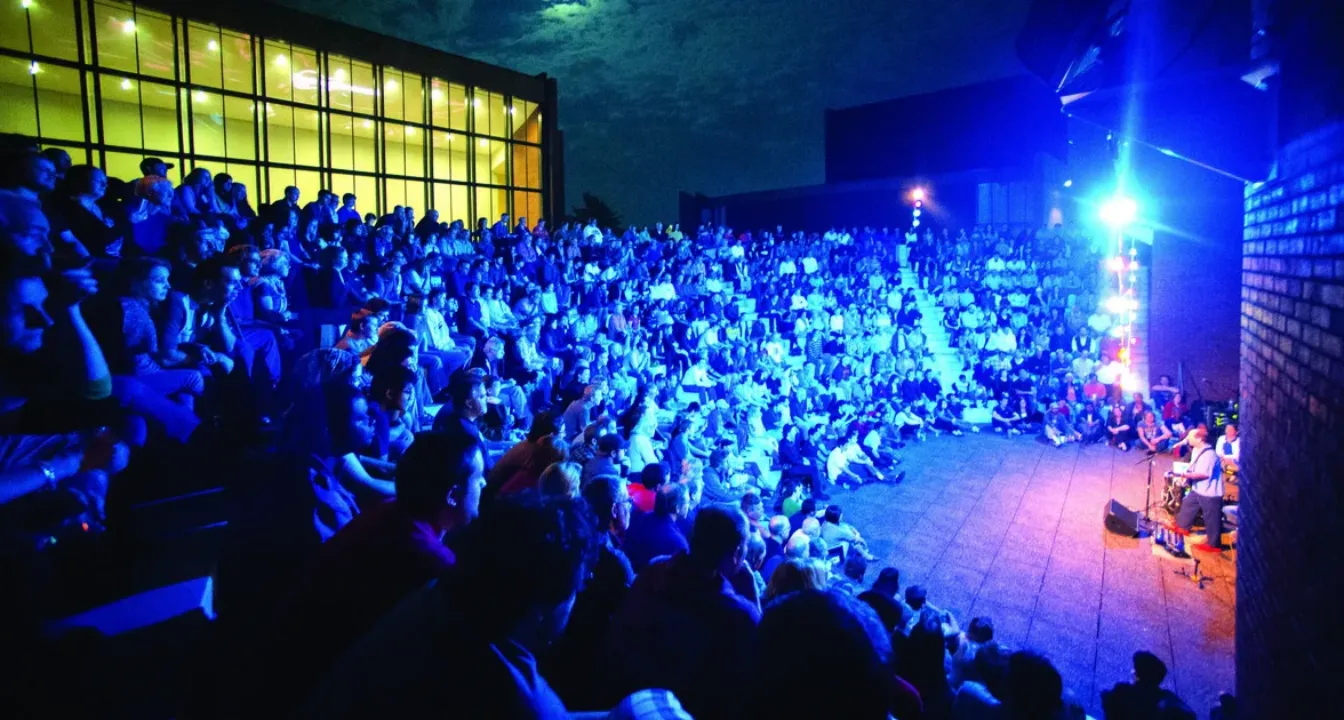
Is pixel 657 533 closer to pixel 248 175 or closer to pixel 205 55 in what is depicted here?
pixel 205 55

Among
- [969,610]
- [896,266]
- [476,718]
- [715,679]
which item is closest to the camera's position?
[476,718]

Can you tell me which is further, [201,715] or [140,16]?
[140,16]

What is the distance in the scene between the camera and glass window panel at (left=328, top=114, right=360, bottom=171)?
1744 centimetres

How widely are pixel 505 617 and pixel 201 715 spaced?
133 centimetres

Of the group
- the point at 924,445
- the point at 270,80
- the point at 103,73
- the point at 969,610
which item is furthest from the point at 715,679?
the point at 270,80

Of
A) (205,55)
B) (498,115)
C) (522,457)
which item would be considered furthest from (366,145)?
(522,457)

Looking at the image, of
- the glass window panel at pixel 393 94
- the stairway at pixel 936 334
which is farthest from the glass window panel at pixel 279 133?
the stairway at pixel 936 334

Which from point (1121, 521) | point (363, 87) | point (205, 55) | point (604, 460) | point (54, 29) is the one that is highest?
point (363, 87)

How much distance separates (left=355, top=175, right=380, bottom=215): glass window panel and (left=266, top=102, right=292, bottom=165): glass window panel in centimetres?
172

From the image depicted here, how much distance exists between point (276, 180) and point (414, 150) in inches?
143

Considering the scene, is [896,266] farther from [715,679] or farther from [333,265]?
[715,679]

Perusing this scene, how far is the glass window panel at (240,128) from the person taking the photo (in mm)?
15531

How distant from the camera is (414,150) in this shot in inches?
750

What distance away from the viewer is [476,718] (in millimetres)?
1362
